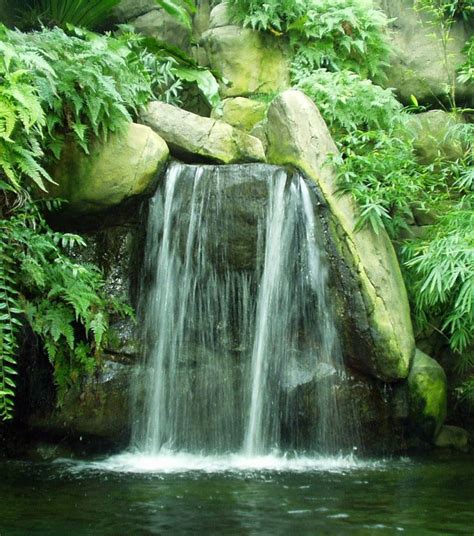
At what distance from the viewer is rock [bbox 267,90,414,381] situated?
591 centimetres

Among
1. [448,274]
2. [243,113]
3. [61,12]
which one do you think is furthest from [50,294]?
[61,12]

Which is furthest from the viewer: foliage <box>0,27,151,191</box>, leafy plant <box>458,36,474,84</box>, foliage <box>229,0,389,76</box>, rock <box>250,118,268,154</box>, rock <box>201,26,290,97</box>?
rock <box>201,26,290,97</box>

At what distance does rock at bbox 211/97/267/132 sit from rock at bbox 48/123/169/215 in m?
2.14

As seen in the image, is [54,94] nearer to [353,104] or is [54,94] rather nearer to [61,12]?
[61,12]

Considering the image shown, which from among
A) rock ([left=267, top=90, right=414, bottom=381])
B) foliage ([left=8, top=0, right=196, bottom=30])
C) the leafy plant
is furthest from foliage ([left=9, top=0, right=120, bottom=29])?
the leafy plant

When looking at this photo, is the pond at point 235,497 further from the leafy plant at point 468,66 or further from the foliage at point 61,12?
the foliage at point 61,12

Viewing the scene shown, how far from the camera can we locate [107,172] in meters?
6.00

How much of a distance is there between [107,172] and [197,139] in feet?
3.92

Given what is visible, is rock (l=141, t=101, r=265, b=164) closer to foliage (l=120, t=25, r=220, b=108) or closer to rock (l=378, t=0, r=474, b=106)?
foliage (l=120, t=25, r=220, b=108)

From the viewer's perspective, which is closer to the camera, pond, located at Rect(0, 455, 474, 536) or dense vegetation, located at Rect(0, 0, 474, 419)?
pond, located at Rect(0, 455, 474, 536)

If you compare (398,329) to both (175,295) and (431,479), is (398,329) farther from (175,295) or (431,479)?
(175,295)

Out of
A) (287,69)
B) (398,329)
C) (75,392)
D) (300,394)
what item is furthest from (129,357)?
(287,69)

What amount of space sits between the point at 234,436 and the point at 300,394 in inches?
28.5

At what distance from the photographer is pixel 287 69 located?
890cm
